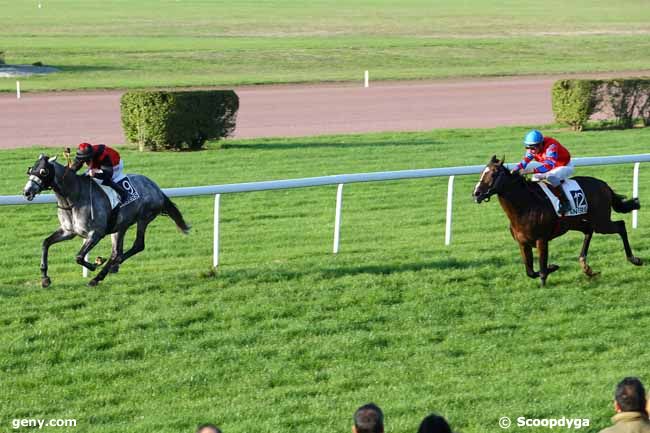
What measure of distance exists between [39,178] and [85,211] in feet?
1.78

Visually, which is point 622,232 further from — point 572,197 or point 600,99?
point 600,99

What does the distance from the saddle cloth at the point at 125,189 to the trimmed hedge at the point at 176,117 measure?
8023 mm

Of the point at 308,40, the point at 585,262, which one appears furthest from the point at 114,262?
the point at 308,40

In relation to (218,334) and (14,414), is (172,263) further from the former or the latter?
(14,414)

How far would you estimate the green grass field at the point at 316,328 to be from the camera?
7211 millimetres

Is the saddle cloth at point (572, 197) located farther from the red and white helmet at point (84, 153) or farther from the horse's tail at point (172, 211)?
the red and white helmet at point (84, 153)

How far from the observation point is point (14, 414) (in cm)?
712

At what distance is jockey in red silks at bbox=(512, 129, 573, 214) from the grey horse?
3052mm

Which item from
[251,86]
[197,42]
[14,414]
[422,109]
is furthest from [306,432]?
[197,42]

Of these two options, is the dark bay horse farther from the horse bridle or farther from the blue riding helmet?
the horse bridle

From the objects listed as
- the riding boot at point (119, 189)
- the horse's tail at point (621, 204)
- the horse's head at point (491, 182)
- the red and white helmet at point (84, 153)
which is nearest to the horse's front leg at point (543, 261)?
the horse's head at point (491, 182)

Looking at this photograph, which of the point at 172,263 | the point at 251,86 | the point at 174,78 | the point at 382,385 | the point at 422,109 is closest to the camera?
the point at 382,385

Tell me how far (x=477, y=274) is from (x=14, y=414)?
4.27 m

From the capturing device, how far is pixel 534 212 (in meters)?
9.55
